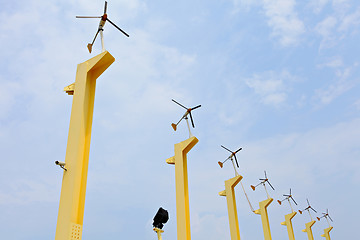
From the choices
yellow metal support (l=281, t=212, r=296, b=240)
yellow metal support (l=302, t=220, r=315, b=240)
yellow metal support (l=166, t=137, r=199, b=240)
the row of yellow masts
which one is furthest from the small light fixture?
yellow metal support (l=302, t=220, r=315, b=240)

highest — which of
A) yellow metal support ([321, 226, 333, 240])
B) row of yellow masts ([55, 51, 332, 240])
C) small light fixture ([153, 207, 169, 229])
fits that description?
yellow metal support ([321, 226, 333, 240])

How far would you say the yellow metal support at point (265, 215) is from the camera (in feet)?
89.3

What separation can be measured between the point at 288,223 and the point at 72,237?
29.8 m

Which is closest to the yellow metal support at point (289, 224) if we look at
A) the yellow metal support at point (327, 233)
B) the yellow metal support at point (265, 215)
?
the yellow metal support at point (265, 215)

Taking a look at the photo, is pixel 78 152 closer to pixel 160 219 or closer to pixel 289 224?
pixel 160 219

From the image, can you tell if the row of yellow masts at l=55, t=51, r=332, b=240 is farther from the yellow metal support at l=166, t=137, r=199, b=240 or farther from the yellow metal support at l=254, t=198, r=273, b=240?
the yellow metal support at l=254, t=198, r=273, b=240

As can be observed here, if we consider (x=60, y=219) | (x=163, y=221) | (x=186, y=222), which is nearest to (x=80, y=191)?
(x=60, y=219)

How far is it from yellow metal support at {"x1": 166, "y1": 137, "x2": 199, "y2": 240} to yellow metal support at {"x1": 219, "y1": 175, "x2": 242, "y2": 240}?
6509 millimetres

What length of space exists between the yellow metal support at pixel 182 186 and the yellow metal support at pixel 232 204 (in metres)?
6.51

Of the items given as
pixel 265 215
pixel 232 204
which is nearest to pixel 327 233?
pixel 265 215

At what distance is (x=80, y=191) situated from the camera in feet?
31.9

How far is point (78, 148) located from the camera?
400 inches

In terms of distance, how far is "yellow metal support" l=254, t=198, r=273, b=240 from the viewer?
2721 cm

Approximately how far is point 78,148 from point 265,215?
73.2ft
